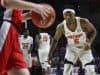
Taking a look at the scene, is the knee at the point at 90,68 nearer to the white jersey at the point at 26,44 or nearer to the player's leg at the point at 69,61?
the player's leg at the point at 69,61

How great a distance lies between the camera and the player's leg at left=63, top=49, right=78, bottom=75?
6988 mm

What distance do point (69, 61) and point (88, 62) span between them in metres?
0.36

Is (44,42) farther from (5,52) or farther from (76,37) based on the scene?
(5,52)

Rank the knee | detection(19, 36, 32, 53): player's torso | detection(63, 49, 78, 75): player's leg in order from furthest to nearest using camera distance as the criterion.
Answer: detection(19, 36, 32, 53): player's torso, detection(63, 49, 78, 75): player's leg, the knee

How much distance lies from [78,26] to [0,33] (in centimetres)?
399

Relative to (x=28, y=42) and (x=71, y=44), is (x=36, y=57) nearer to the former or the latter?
(x=28, y=42)

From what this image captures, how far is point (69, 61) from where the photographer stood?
7070mm

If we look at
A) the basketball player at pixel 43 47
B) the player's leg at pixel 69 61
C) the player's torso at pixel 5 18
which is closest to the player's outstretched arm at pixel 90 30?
the player's leg at pixel 69 61

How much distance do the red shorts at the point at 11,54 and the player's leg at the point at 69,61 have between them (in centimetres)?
376

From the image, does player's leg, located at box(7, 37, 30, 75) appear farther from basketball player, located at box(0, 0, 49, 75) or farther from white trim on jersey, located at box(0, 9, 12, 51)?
white trim on jersey, located at box(0, 9, 12, 51)

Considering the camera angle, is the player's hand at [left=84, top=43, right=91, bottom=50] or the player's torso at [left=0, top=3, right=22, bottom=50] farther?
the player's hand at [left=84, top=43, right=91, bottom=50]

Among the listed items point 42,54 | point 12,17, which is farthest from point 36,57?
point 12,17

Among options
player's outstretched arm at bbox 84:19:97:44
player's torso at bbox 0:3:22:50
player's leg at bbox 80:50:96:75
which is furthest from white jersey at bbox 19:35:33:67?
player's torso at bbox 0:3:22:50

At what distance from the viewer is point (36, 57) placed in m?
10.5
